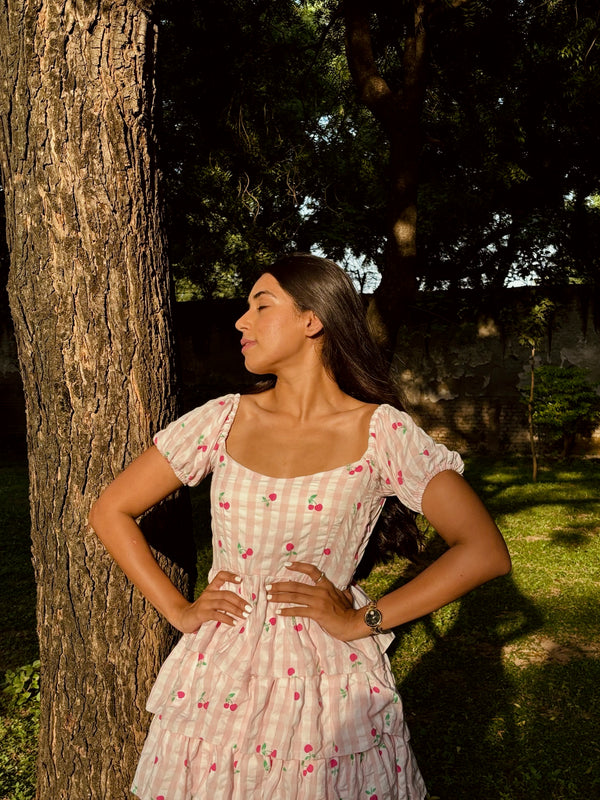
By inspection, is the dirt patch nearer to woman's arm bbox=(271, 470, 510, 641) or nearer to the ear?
woman's arm bbox=(271, 470, 510, 641)

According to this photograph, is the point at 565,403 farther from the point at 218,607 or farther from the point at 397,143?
the point at 218,607

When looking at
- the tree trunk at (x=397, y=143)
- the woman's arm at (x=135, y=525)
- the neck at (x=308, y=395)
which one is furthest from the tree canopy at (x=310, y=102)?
the woman's arm at (x=135, y=525)

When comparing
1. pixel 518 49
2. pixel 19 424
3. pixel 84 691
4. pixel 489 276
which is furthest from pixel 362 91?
pixel 19 424

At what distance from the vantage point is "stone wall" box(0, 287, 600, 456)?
1498cm

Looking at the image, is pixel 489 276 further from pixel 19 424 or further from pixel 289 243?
pixel 19 424

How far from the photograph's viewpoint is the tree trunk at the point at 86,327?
2.28 meters

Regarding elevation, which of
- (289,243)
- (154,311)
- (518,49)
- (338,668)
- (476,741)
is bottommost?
(476,741)

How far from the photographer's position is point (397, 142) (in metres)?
7.66

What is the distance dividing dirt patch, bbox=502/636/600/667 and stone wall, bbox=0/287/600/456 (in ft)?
31.0

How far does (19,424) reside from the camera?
→ 1684 cm

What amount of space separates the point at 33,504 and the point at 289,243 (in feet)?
27.4

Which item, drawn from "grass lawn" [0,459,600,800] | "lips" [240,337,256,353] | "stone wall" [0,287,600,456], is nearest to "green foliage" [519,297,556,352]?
"stone wall" [0,287,600,456]

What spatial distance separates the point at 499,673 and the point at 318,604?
3596 mm

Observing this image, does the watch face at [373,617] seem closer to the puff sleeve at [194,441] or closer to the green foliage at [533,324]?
the puff sleeve at [194,441]
